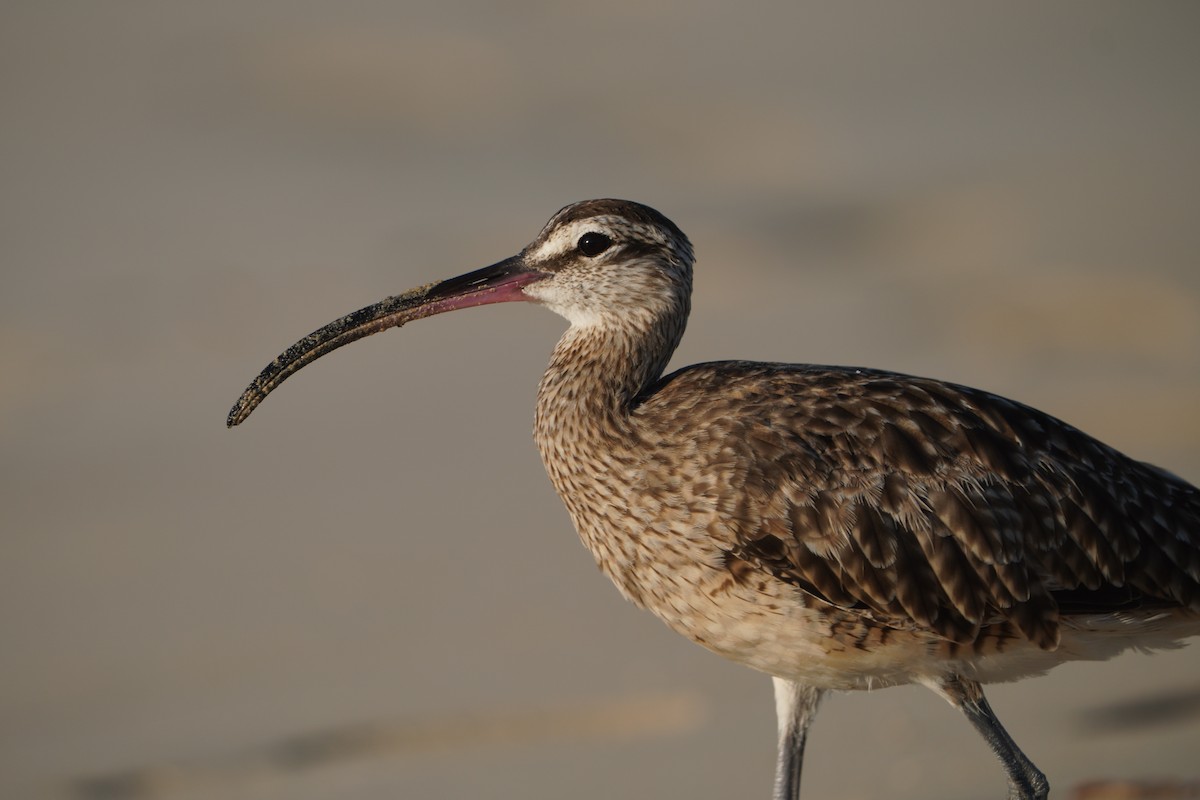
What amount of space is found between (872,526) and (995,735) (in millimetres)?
1157

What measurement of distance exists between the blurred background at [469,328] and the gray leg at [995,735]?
1466 millimetres

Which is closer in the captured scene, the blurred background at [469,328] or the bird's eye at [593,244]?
the bird's eye at [593,244]

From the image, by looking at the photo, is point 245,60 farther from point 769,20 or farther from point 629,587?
point 629,587

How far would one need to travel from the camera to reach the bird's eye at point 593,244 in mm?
8164

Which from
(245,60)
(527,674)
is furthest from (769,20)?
(527,674)

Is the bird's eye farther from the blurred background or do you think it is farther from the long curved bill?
the blurred background

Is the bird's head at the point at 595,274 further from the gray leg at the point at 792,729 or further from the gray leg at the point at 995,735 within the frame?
the gray leg at the point at 995,735

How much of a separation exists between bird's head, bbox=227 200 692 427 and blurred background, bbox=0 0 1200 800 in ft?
9.52

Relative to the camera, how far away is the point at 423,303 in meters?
8.37

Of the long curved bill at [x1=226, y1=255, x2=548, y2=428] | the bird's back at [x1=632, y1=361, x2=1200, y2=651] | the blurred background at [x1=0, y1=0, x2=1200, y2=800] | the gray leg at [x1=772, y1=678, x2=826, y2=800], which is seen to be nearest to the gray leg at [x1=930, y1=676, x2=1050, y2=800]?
the bird's back at [x1=632, y1=361, x2=1200, y2=651]

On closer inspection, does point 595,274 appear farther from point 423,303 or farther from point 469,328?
point 469,328

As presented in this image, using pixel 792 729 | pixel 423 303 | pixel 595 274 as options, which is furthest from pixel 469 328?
pixel 792 729

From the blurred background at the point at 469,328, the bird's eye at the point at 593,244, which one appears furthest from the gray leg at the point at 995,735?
the bird's eye at the point at 593,244

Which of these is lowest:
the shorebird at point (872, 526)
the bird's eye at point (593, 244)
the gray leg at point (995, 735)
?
the gray leg at point (995, 735)
